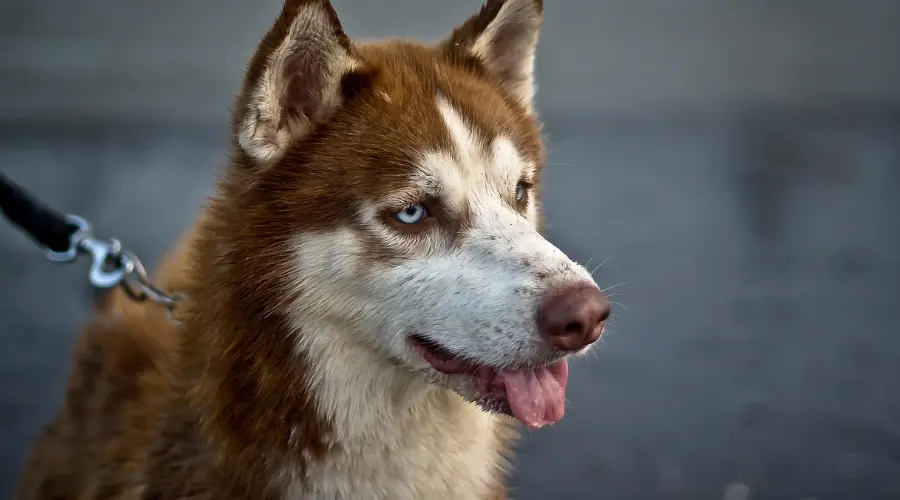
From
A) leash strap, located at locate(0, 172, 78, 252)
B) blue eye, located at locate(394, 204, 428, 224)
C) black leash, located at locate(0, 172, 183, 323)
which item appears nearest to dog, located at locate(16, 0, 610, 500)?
blue eye, located at locate(394, 204, 428, 224)

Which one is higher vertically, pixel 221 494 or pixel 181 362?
pixel 181 362

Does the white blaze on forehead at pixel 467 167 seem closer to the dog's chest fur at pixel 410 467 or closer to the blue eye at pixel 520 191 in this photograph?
the blue eye at pixel 520 191

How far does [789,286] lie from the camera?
6.54 m

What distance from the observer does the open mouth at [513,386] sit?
2340 mm

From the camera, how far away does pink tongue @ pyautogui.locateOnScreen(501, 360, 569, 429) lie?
233 centimetres

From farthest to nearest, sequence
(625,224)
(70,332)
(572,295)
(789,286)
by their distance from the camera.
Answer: (625,224)
(789,286)
(70,332)
(572,295)

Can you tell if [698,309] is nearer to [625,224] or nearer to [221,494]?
[625,224]

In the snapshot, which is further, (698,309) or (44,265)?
(44,265)

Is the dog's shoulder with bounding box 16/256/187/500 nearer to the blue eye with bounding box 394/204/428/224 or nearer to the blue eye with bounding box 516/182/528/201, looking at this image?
the blue eye with bounding box 394/204/428/224

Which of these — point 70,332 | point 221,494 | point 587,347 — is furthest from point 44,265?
point 587,347

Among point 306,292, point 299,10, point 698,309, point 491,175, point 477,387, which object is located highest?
point 299,10

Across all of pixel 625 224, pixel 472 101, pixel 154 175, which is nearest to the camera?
pixel 472 101

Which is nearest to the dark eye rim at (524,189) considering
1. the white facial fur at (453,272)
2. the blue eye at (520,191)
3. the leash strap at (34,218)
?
the blue eye at (520,191)

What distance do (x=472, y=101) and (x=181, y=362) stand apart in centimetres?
116
